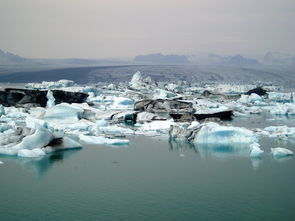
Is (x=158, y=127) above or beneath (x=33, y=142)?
beneath

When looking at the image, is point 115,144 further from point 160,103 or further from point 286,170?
point 160,103

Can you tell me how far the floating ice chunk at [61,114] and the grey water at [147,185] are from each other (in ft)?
10.5

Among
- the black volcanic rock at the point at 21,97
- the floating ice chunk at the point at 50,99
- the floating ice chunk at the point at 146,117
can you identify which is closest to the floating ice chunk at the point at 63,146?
the floating ice chunk at the point at 146,117

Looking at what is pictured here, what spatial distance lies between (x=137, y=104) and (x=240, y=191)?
9303mm

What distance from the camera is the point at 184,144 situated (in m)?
8.41

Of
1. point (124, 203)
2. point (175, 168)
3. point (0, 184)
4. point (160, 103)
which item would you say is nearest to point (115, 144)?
point (175, 168)

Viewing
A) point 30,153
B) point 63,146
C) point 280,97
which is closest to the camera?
point 30,153

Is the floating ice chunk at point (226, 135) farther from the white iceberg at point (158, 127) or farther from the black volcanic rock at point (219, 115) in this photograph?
the black volcanic rock at point (219, 115)

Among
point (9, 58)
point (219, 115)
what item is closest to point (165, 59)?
point (9, 58)

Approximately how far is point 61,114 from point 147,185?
19.8 feet

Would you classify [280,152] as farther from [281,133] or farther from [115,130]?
[115,130]

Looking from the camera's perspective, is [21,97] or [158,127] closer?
[158,127]

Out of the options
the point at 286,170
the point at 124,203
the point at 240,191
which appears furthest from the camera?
the point at 286,170

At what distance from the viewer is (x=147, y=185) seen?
5.39m
